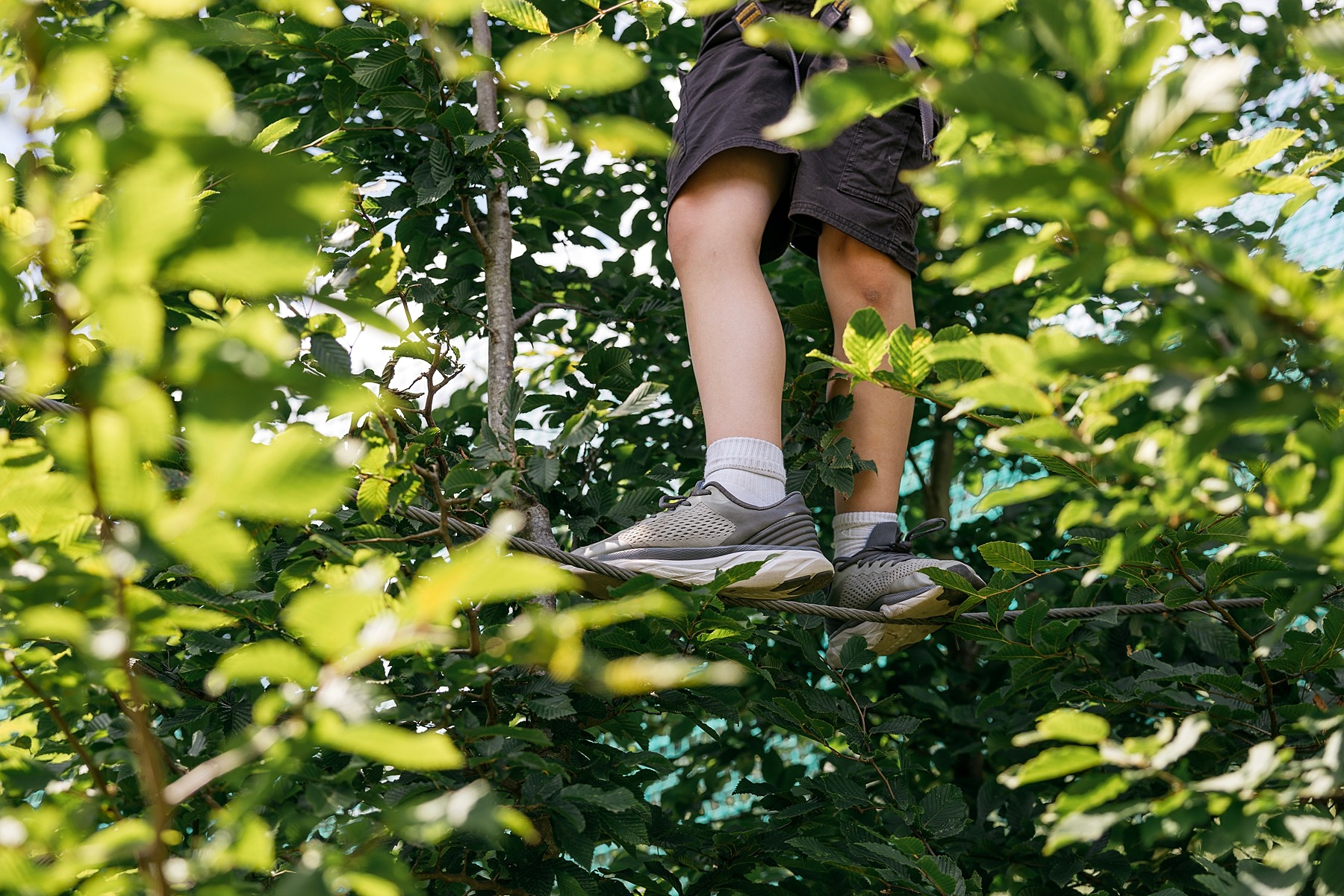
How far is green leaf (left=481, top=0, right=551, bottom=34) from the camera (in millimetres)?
923

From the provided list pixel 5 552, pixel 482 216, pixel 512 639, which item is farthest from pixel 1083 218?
pixel 482 216

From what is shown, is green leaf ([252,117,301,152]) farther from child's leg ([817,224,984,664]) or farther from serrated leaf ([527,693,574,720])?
child's leg ([817,224,984,664])

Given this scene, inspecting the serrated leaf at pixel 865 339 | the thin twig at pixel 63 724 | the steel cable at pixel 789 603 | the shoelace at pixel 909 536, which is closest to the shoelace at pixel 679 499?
the steel cable at pixel 789 603

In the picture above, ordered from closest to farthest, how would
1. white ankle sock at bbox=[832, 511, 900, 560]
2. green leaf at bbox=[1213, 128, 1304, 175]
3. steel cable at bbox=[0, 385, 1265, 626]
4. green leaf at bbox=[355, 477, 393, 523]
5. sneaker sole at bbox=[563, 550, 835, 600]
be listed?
green leaf at bbox=[1213, 128, 1304, 175], green leaf at bbox=[355, 477, 393, 523], steel cable at bbox=[0, 385, 1265, 626], sneaker sole at bbox=[563, 550, 835, 600], white ankle sock at bbox=[832, 511, 900, 560]

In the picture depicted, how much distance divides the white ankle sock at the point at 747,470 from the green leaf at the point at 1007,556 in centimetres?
31

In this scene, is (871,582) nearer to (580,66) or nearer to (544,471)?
(544,471)

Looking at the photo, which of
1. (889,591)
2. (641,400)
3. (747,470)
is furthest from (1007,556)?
(641,400)

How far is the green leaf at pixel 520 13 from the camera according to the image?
0.92m

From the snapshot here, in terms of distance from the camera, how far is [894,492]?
175 cm

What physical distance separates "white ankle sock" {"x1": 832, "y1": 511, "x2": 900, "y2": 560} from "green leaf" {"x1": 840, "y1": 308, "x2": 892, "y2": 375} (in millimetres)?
774

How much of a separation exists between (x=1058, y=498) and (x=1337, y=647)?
141 cm

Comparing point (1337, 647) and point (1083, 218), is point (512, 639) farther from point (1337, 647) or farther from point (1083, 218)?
point (1337, 647)

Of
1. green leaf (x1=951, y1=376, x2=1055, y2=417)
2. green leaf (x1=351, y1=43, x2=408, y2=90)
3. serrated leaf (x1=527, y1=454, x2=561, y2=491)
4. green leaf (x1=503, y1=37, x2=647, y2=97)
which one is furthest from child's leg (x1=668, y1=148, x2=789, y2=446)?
green leaf (x1=503, y1=37, x2=647, y2=97)

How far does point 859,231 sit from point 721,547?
55cm
